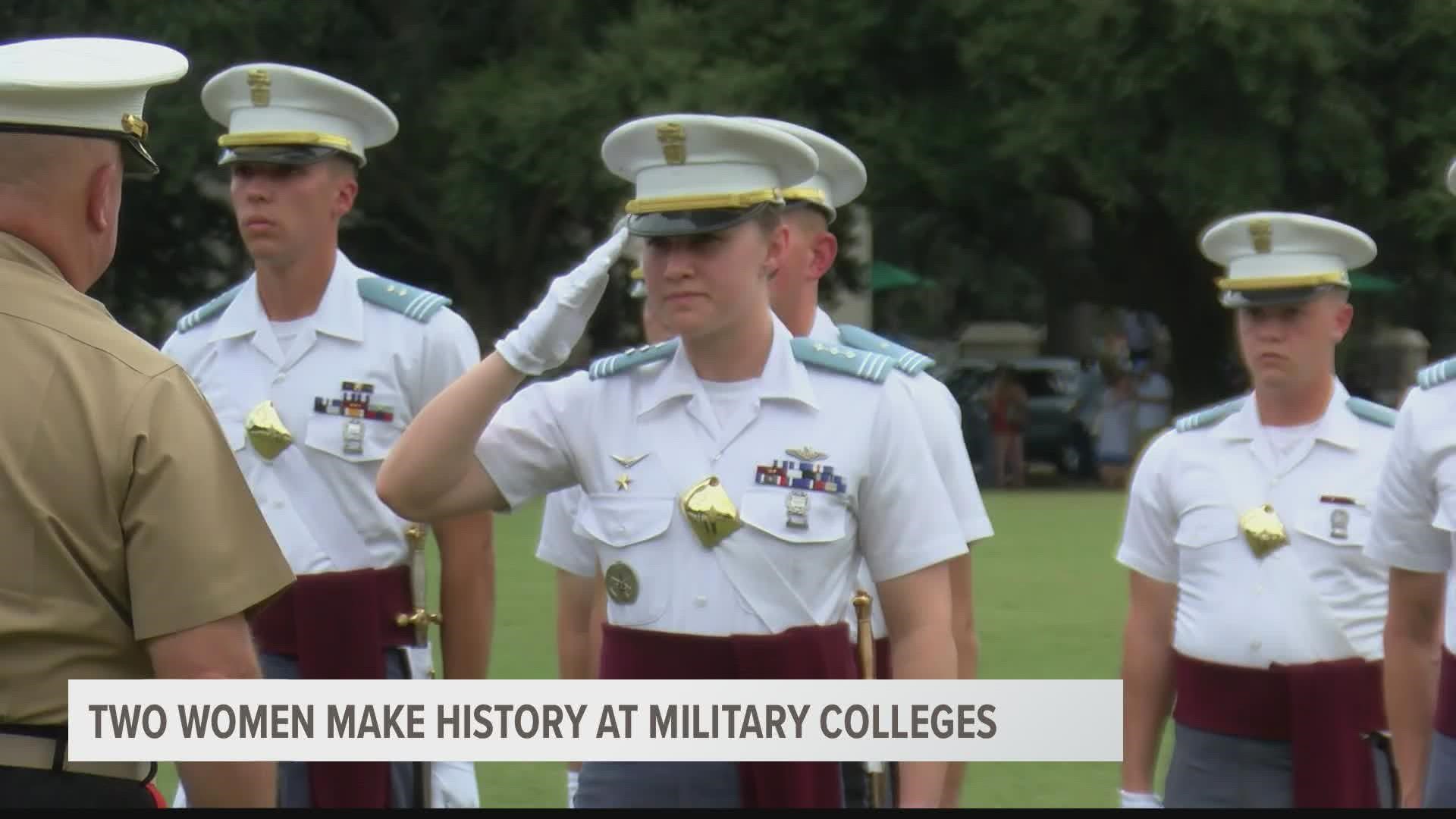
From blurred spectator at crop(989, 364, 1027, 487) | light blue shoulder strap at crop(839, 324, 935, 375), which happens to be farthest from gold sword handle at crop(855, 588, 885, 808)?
Answer: blurred spectator at crop(989, 364, 1027, 487)

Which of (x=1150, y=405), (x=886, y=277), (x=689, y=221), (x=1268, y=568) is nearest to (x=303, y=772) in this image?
(x=689, y=221)

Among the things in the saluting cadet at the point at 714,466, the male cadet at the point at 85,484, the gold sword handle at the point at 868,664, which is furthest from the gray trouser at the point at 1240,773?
the male cadet at the point at 85,484

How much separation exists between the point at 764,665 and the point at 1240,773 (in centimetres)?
179

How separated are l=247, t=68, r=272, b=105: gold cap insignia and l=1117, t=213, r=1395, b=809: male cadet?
236 centimetres

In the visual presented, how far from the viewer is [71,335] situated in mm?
3158

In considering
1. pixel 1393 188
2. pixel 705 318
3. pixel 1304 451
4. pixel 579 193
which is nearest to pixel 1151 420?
pixel 1393 188

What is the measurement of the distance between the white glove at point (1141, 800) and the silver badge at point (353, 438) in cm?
213

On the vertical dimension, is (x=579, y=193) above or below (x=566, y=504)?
above

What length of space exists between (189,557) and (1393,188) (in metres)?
25.4

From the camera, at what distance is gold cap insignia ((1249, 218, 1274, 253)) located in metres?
5.96

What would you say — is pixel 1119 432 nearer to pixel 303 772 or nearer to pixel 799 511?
pixel 303 772

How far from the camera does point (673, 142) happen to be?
437 cm

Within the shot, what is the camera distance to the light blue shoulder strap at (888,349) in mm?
4750

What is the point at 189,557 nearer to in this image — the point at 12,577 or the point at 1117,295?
the point at 12,577
